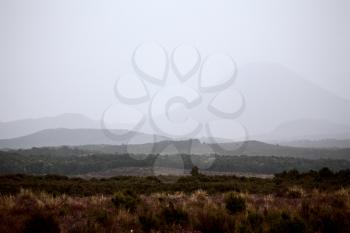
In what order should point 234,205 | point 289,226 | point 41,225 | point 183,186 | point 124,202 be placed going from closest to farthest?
point 289,226 < point 41,225 < point 234,205 < point 124,202 < point 183,186

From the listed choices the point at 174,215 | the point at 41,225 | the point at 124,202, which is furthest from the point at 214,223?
the point at 124,202

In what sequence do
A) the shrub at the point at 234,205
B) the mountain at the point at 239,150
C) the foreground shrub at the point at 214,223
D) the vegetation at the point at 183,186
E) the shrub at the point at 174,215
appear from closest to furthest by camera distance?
the foreground shrub at the point at 214,223 → the shrub at the point at 174,215 → the shrub at the point at 234,205 → the vegetation at the point at 183,186 → the mountain at the point at 239,150

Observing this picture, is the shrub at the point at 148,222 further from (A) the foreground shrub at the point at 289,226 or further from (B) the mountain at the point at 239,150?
(B) the mountain at the point at 239,150

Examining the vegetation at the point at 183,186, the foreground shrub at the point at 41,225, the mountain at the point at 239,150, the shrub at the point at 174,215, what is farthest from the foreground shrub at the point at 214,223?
the mountain at the point at 239,150

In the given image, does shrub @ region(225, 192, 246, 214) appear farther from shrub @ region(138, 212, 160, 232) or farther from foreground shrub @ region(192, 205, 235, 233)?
shrub @ region(138, 212, 160, 232)

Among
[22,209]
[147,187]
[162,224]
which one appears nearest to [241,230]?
[162,224]

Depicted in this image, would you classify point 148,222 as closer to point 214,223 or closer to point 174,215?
point 174,215

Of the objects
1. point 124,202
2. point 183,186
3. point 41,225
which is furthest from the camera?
point 183,186

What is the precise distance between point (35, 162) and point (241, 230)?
209 feet

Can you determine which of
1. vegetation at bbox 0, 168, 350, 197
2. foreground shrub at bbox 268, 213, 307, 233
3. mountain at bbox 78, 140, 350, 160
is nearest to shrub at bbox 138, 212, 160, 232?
foreground shrub at bbox 268, 213, 307, 233

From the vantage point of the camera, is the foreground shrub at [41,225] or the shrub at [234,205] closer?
the foreground shrub at [41,225]

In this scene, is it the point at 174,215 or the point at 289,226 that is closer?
the point at 289,226

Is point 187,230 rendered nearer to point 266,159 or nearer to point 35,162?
point 35,162

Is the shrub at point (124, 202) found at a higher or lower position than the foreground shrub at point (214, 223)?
lower
